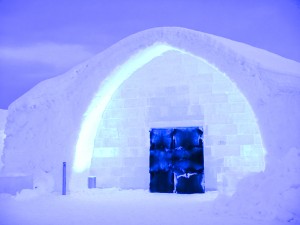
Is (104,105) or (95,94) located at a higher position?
(95,94)

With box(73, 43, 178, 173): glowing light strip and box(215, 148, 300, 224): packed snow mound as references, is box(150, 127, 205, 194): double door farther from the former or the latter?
box(215, 148, 300, 224): packed snow mound

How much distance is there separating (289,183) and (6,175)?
6.71 metres

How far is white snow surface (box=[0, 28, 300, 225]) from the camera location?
5848 millimetres

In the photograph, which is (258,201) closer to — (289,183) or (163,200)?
(289,183)

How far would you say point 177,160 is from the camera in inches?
378

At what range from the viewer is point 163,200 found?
7949mm

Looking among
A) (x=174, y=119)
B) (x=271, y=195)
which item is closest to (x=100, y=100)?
(x=174, y=119)

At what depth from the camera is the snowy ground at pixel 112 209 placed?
18.5 feet

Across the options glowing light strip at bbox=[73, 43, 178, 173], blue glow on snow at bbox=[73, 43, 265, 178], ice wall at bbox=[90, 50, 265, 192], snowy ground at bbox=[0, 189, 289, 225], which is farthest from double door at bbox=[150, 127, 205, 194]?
glowing light strip at bbox=[73, 43, 178, 173]

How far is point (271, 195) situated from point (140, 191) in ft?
14.2

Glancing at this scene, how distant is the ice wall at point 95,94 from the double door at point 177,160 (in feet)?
6.73

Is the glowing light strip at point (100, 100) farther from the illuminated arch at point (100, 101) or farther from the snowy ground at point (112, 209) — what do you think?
the snowy ground at point (112, 209)

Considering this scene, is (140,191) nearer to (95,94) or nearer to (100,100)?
(100,100)

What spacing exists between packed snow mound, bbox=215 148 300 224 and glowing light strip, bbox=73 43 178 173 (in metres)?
4.14
